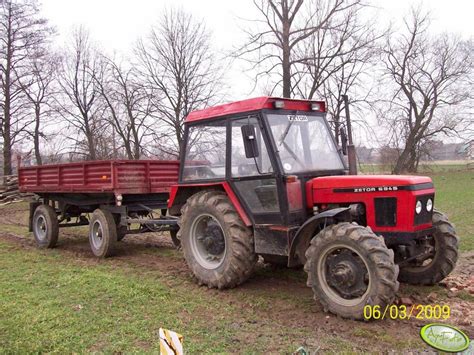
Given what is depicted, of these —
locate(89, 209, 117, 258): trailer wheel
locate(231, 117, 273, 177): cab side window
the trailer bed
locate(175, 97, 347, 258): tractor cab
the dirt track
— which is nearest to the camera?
the dirt track

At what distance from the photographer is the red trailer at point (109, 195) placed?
7910 mm

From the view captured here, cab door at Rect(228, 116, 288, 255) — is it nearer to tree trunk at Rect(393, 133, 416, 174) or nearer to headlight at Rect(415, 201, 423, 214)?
headlight at Rect(415, 201, 423, 214)

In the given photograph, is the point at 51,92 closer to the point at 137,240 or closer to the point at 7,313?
the point at 137,240

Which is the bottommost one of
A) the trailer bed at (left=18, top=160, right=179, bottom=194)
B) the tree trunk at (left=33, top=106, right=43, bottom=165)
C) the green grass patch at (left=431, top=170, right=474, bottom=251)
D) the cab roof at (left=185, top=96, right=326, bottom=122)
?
the green grass patch at (left=431, top=170, right=474, bottom=251)

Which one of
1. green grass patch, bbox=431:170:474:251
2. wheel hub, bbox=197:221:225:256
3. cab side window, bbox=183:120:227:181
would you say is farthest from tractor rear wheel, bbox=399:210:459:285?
green grass patch, bbox=431:170:474:251

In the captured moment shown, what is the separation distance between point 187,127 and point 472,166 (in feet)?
129

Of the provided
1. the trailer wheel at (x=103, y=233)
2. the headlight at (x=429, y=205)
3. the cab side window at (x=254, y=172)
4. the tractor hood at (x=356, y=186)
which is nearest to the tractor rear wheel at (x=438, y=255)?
the headlight at (x=429, y=205)

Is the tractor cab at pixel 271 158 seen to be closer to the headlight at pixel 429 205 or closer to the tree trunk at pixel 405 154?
the headlight at pixel 429 205

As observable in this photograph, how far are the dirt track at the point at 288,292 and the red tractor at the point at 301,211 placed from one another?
20cm

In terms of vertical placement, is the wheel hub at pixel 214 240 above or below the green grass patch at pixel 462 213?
above

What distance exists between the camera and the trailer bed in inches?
310

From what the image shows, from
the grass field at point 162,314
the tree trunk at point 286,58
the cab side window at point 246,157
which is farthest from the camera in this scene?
the tree trunk at point 286,58

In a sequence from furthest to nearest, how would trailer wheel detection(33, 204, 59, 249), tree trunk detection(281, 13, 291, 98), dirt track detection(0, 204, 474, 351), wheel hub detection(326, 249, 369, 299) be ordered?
1. tree trunk detection(281, 13, 291, 98)
2. trailer wheel detection(33, 204, 59, 249)
3. wheel hub detection(326, 249, 369, 299)
4. dirt track detection(0, 204, 474, 351)

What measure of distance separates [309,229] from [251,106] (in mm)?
1683
